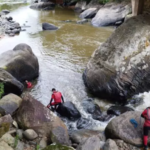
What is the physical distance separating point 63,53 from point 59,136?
9.78m

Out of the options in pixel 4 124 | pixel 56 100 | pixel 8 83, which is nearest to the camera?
pixel 4 124

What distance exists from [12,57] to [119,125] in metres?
6.47

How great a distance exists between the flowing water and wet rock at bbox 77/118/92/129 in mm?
180

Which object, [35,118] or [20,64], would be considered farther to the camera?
[20,64]

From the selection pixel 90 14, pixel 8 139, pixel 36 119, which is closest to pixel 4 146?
pixel 8 139

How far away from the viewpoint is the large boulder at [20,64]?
10.3m

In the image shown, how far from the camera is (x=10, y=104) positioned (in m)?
6.81

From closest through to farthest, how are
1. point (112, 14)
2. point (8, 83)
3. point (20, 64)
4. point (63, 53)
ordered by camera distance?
point (8, 83)
point (20, 64)
point (63, 53)
point (112, 14)

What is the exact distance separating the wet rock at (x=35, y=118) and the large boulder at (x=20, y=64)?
12.8 feet

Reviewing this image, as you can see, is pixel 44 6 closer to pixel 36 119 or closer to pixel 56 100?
pixel 56 100

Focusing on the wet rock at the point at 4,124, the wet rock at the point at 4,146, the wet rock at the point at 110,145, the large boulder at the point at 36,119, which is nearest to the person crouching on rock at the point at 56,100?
the large boulder at the point at 36,119

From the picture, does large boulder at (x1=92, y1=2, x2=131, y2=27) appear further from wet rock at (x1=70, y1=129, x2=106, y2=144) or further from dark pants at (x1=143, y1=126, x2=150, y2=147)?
dark pants at (x1=143, y1=126, x2=150, y2=147)

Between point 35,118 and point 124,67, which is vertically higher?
point 124,67

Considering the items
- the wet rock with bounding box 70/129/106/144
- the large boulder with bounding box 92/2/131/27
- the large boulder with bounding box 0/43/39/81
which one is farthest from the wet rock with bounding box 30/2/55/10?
the wet rock with bounding box 70/129/106/144
